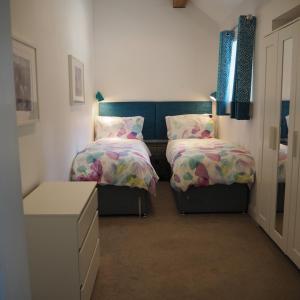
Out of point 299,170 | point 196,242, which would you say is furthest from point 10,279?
point 196,242

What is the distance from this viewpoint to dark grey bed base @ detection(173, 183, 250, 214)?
3492mm

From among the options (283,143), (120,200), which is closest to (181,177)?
(120,200)

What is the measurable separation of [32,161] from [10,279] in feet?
5.20

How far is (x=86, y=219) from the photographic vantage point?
194 cm

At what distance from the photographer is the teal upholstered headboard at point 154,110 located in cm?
530

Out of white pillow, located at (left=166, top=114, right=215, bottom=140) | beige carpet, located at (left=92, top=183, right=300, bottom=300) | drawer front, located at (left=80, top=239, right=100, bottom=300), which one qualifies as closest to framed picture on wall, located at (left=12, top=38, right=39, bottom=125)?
drawer front, located at (left=80, top=239, right=100, bottom=300)

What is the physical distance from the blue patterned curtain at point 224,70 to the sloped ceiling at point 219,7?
0.36m

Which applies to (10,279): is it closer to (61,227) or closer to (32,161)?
(61,227)

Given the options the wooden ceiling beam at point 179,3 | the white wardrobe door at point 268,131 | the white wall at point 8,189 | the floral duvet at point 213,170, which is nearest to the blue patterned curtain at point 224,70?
the wooden ceiling beam at point 179,3

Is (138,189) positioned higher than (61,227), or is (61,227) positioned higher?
(61,227)

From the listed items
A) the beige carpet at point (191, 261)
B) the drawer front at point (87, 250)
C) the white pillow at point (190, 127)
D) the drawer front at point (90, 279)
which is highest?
the white pillow at point (190, 127)

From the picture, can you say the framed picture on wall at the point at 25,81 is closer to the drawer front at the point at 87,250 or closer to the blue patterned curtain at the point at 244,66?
the drawer front at the point at 87,250

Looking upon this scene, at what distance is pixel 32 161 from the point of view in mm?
2256

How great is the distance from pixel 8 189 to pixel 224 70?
398cm
